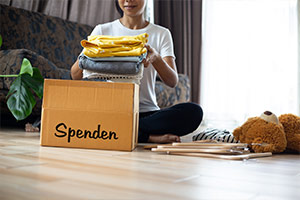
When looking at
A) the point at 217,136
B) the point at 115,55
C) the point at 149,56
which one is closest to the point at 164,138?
the point at 217,136

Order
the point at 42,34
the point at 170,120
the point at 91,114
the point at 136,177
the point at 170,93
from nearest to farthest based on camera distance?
1. the point at 136,177
2. the point at 91,114
3. the point at 170,120
4. the point at 42,34
5. the point at 170,93

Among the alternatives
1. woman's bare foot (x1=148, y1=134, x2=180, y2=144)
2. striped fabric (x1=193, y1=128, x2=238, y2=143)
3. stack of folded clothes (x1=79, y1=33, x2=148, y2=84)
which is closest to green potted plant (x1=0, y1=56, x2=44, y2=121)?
stack of folded clothes (x1=79, y1=33, x2=148, y2=84)

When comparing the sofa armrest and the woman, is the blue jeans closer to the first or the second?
the woman

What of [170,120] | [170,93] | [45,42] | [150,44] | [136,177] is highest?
[45,42]

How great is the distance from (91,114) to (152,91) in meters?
0.55

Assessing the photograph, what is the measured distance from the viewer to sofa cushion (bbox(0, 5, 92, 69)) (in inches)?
94.6

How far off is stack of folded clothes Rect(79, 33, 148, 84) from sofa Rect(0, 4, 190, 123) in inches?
28.6

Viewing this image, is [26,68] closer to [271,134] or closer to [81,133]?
[81,133]

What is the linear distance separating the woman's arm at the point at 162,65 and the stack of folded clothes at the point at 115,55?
0.25 feet

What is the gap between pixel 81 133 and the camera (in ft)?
4.26

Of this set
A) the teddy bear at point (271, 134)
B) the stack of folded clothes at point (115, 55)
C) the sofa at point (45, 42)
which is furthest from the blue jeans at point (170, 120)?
the sofa at point (45, 42)

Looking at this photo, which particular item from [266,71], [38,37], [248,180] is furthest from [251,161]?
[266,71]

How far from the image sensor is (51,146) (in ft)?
4.29

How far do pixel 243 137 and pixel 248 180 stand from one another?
687mm
